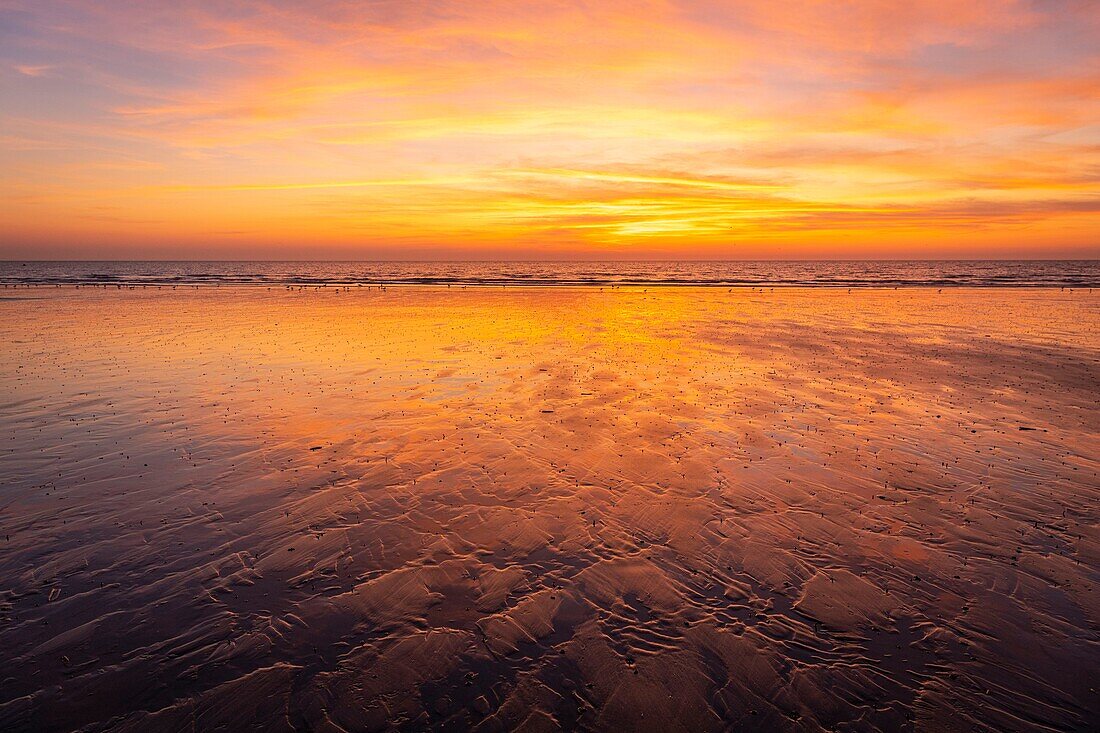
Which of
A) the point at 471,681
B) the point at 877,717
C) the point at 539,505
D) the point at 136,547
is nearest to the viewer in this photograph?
the point at 877,717

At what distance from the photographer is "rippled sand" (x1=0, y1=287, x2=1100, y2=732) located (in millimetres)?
6301

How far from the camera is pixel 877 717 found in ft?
19.8

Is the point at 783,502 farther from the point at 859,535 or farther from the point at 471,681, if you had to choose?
the point at 471,681

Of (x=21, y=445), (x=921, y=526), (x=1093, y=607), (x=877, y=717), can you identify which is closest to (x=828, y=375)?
(x=921, y=526)

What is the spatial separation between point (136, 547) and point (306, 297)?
5776 cm

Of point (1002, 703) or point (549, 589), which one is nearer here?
point (1002, 703)

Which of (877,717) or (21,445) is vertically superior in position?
(21,445)

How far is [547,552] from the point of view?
9.34m

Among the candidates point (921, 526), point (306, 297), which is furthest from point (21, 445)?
point (306, 297)

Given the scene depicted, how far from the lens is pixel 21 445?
13.8 m

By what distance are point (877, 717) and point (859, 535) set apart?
4.51m

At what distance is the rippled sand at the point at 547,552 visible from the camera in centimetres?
630

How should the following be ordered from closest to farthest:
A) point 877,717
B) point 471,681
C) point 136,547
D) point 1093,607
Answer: point 877,717 → point 471,681 → point 1093,607 → point 136,547

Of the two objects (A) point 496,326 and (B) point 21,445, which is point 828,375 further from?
(B) point 21,445
